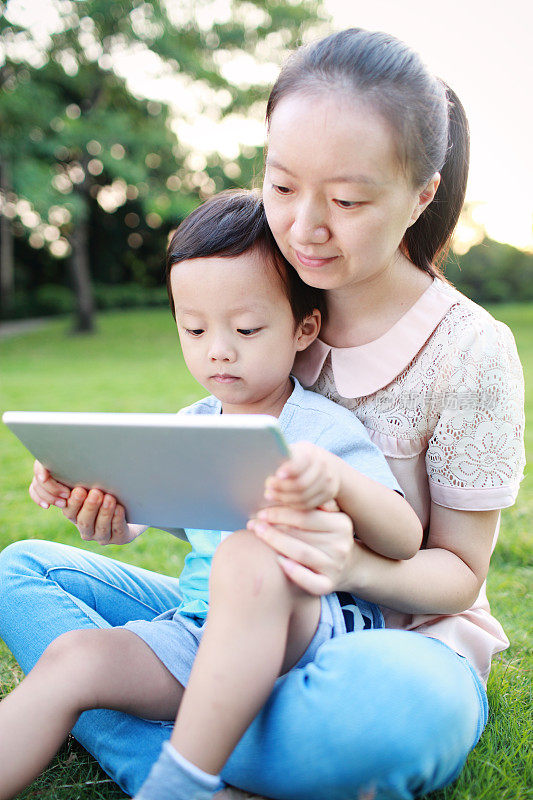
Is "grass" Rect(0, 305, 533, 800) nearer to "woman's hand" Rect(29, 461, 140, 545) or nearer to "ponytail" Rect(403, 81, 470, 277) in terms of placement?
"woman's hand" Rect(29, 461, 140, 545)

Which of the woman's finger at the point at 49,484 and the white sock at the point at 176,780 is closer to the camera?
the white sock at the point at 176,780

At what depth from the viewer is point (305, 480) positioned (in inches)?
47.9

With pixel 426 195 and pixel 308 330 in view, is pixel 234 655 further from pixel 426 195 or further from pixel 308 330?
pixel 426 195

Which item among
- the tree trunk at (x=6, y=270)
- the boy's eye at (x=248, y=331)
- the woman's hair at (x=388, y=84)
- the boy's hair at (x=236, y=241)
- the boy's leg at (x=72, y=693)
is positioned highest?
the woman's hair at (x=388, y=84)

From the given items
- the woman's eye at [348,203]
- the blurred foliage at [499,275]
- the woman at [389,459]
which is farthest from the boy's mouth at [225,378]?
the blurred foliage at [499,275]

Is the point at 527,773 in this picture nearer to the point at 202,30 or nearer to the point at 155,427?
the point at 155,427

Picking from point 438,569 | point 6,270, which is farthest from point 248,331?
point 6,270

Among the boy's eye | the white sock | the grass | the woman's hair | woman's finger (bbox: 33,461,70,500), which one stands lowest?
the grass

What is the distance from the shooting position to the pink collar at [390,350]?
1.73 meters

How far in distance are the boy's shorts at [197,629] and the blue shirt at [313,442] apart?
0.06 meters

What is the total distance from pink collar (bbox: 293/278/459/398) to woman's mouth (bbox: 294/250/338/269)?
28cm

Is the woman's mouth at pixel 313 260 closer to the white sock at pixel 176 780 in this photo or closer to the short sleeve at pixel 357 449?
the short sleeve at pixel 357 449

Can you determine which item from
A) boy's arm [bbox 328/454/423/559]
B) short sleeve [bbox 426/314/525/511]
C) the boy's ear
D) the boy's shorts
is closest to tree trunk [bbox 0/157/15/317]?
the boy's ear

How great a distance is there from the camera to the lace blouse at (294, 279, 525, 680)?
165 cm
